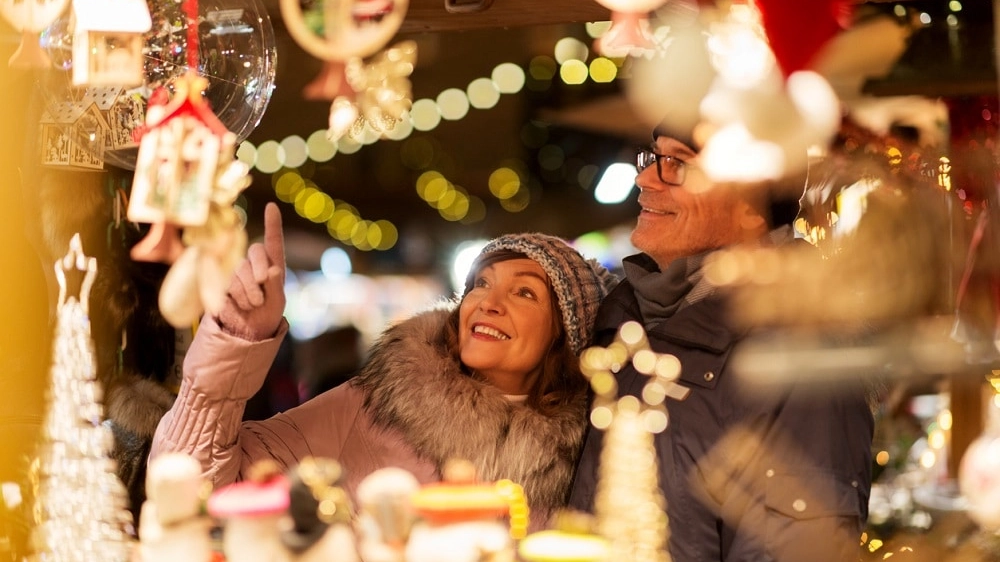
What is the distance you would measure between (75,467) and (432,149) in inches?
213

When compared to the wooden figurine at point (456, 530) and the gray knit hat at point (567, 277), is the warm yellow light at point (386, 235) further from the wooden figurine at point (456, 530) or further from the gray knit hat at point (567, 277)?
the wooden figurine at point (456, 530)

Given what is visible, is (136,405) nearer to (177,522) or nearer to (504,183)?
(177,522)

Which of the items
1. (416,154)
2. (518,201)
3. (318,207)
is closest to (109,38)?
(518,201)

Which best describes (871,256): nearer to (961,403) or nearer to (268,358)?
(961,403)

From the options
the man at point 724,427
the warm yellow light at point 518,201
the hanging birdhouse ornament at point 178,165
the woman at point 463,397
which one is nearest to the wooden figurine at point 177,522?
the woman at point 463,397

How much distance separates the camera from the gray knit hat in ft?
7.35

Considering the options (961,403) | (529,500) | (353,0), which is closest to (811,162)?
(961,403)

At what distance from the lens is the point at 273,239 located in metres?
1.54

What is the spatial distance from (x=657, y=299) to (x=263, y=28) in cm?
91

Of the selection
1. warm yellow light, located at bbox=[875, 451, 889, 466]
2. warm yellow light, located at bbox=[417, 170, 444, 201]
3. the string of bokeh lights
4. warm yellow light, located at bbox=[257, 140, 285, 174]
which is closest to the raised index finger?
warm yellow light, located at bbox=[875, 451, 889, 466]

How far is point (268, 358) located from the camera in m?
1.69

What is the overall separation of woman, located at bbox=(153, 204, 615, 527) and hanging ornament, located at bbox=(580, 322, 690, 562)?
0.20 ft

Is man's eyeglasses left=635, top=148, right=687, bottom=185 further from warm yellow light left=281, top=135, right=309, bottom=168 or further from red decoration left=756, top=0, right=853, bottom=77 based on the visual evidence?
warm yellow light left=281, top=135, right=309, bottom=168

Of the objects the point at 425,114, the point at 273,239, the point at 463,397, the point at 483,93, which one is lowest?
the point at 463,397
